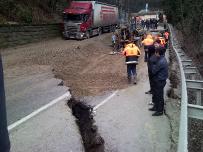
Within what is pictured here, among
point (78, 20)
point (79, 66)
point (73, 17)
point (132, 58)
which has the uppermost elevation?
point (73, 17)

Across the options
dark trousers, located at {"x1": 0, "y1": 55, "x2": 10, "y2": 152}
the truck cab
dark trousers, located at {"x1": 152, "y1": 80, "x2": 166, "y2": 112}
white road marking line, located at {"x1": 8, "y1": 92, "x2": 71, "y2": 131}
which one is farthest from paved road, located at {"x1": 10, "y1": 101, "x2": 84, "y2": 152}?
the truck cab

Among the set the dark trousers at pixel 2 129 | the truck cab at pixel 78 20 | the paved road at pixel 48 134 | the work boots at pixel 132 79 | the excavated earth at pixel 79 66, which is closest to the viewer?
the dark trousers at pixel 2 129

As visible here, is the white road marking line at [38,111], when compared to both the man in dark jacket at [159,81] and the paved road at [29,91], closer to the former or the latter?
the paved road at [29,91]

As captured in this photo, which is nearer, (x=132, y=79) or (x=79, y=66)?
(x=132, y=79)

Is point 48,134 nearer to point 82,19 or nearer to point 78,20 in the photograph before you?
point 82,19

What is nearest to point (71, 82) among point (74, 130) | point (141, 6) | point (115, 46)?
point (74, 130)

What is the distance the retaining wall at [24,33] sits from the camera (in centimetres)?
3186

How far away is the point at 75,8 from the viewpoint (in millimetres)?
42344

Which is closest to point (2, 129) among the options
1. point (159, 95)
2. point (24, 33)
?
point (159, 95)

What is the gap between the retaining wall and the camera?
3186cm

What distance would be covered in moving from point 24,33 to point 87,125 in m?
25.9

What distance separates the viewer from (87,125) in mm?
10258

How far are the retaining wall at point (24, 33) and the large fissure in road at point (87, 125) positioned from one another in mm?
19920

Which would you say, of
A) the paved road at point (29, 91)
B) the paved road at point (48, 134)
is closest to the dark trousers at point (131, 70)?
the paved road at point (29, 91)
